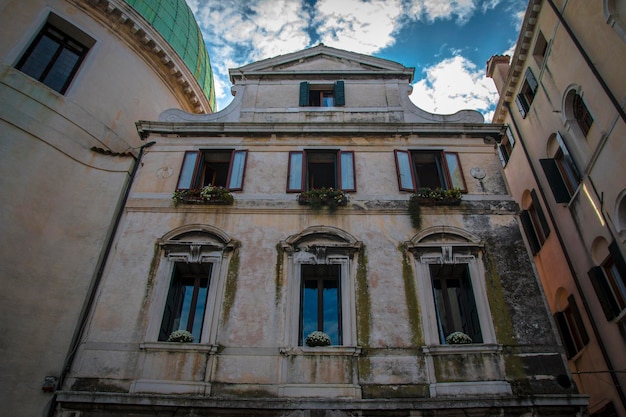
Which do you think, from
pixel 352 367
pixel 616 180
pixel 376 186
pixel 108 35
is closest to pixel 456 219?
pixel 376 186

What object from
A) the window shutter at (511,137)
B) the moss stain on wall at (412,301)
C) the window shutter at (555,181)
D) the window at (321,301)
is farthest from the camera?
the window shutter at (511,137)

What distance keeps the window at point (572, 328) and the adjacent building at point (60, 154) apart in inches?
583

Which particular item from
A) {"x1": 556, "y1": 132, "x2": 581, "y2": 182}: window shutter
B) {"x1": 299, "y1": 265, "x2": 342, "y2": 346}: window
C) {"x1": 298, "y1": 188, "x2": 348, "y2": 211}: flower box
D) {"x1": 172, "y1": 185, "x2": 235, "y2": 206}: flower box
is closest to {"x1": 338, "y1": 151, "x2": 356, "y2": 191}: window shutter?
{"x1": 298, "y1": 188, "x2": 348, "y2": 211}: flower box

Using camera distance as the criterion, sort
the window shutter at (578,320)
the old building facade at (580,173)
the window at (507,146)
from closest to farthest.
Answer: the old building facade at (580,173) < the window shutter at (578,320) < the window at (507,146)

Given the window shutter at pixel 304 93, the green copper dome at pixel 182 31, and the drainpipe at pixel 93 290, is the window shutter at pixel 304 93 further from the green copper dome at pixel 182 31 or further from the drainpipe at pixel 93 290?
the green copper dome at pixel 182 31

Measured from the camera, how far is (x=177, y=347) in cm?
1034

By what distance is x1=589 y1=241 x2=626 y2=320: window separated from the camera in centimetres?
1202

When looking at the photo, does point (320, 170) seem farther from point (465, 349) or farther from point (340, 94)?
point (465, 349)

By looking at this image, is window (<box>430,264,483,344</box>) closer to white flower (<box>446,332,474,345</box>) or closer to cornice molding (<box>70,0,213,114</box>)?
white flower (<box>446,332,474,345</box>)

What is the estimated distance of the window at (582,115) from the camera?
1393 cm

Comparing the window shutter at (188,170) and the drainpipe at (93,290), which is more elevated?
the window shutter at (188,170)

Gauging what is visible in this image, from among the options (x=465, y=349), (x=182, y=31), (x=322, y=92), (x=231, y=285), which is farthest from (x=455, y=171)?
(x=182, y=31)

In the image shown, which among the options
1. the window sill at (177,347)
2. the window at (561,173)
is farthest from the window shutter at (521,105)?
the window sill at (177,347)

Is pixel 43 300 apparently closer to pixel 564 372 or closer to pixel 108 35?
pixel 108 35
